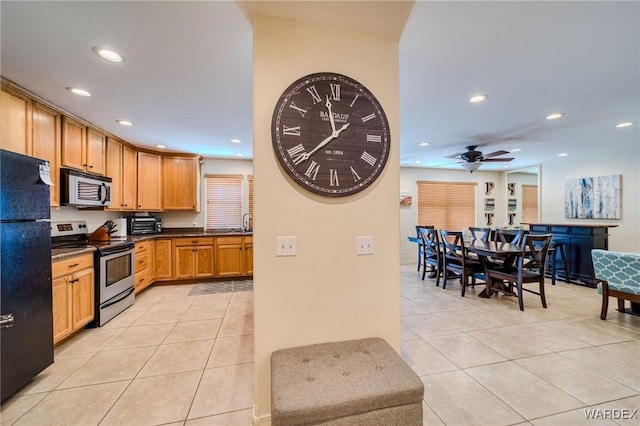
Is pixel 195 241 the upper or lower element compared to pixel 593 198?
lower

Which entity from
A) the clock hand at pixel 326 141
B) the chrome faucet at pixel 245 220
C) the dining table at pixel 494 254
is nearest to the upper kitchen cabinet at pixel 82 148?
the chrome faucet at pixel 245 220

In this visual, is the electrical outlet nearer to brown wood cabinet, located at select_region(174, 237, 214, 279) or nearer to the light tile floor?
the light tile floor

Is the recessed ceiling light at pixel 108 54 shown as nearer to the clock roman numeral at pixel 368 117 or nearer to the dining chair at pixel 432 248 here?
the clock roman numeral at pixel 368 117

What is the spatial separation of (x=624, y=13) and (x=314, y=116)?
2.04 metres

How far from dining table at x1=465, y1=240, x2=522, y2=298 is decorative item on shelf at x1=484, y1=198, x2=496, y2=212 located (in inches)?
138

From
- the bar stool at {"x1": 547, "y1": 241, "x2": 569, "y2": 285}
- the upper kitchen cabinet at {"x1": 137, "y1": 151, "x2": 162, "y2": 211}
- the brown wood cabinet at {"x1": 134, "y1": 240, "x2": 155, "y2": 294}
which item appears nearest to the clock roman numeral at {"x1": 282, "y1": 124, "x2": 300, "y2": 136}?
the brown wood cabinet at {"x1": 134, "y1": 240, "x2": 155, "y2": 294}

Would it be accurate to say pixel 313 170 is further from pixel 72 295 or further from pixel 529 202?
pixel 529 202

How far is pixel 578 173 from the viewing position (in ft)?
18.4

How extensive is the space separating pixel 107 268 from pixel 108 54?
2371 millimetres

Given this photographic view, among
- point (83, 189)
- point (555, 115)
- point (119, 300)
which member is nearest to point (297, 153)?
point (83, 189)

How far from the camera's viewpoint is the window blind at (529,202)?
7629 mm

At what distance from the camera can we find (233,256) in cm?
495

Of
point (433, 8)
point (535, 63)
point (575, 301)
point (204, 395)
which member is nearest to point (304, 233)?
point (204, 395)

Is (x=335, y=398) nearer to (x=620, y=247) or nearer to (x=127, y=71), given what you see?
(x=127, y=71)
